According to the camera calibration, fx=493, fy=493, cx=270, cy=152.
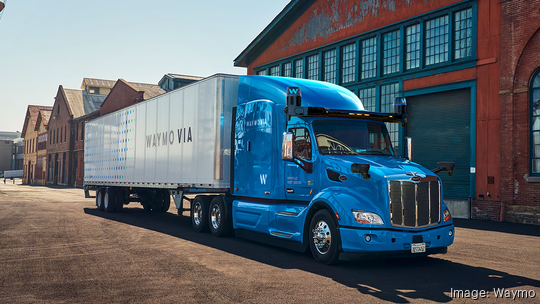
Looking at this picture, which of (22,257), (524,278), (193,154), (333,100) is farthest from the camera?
(193,154)

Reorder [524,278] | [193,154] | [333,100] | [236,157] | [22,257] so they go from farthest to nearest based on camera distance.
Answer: [193,154] < [236,157] < [333,100] < [22,257] < [524,278]

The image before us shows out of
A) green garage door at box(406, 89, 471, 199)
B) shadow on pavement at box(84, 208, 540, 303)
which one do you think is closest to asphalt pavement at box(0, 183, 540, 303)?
shadow on pavement at box(84, 208, 540, 303)

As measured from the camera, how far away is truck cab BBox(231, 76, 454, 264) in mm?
8398

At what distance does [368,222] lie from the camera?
8.34m

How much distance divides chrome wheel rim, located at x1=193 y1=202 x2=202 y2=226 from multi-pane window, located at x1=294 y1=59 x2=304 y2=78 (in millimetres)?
17688

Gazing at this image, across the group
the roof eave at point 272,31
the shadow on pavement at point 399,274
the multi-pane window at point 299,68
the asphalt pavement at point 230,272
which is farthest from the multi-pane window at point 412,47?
the shadow on pavement at point 399,274

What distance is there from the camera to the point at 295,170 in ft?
33.3

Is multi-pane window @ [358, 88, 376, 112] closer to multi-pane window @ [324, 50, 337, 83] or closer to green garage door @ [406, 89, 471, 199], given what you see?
multi-pane window @ [324, 50, 337, 83]

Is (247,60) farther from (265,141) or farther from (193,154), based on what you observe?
(265,141)

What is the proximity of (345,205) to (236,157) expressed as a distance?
454 centimetres

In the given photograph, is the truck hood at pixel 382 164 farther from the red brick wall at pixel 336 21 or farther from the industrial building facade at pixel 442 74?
the red brick wall at pixel 336 21

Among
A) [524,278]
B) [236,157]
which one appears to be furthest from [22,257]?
[524,278]

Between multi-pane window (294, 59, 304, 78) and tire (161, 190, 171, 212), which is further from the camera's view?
multi-pane window (294, 59, 304, 78)

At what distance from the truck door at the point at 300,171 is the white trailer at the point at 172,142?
9.55 feet
